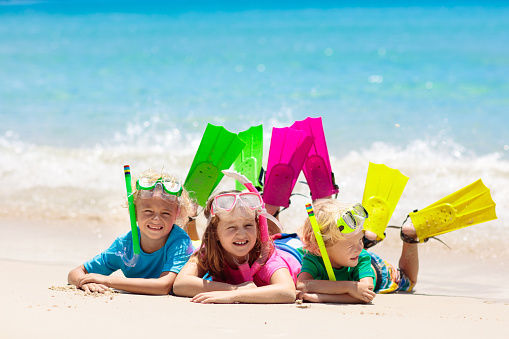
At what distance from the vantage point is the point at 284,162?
4660mm

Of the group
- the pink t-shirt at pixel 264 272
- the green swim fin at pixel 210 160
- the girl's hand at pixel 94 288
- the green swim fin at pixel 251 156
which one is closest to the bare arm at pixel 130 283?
the girl's hand at pixel 94 288

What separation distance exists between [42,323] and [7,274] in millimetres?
1287

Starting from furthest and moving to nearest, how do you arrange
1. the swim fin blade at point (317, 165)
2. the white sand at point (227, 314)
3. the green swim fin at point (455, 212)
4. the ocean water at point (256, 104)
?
the ocean water at point (256, 104) < the swim fin blade at point (317, 165) < the green swim fin at point (455, 212) < the white sand at point (227, 314)

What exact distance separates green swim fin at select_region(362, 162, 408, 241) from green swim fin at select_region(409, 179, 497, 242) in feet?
0.64

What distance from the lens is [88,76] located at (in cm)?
1349

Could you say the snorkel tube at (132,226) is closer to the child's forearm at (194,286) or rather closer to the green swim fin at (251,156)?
the child's forearm at (194,286)

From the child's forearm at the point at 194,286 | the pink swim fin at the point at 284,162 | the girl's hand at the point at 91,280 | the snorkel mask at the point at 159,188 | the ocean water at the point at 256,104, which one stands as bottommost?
the child's forearm at the point at 194,286

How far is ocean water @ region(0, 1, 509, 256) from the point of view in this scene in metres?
7.14

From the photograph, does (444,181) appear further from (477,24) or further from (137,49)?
(477,24)

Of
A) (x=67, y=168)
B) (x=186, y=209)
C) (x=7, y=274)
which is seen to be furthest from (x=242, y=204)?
(x=67, y=168)

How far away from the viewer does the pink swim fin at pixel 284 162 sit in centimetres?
461

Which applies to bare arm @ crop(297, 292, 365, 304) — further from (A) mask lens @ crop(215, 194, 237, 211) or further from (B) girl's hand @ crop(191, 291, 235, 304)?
(A) mask lens @ crop(215, 194, 237, 211)

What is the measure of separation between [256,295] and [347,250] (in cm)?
57

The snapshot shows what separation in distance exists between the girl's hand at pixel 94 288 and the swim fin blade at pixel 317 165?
1.80 metres
